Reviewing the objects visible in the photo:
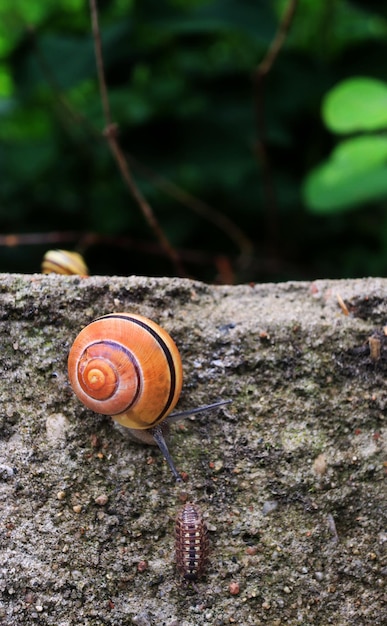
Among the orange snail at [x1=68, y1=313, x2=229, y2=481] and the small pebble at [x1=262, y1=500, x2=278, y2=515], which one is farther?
the small pebble at [x1=262, y1=500, x2=278, y2=515]

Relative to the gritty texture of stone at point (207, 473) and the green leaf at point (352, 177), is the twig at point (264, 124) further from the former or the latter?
the gritty texture of stone at point (207, 473)

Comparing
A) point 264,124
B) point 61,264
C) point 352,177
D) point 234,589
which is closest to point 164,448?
point 234,589

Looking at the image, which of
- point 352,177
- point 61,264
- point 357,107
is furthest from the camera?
point 352,177

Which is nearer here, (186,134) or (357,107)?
(357,107)

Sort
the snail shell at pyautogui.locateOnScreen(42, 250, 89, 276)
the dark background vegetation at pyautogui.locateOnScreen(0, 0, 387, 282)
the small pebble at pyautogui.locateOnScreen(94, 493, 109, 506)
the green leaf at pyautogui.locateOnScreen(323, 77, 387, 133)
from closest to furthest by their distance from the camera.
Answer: the small pebble at pyautogui.locateOnScreen(94, 493, 109, 506) < the snail shell at pyautogui.locateOnScreen(42, 250, 89, 276) < the green leaf at pyautogui.locateOnScreen(323, 77, 387, 133) < the dark background vegetation at pyautogui.locateOnScreen(0, 0, 387, 282)

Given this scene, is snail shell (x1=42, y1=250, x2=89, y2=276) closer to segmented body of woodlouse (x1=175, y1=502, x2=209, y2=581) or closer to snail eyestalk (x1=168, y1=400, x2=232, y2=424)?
snail eyestalk (x1=168, y1=400, x2=232, y2=424)

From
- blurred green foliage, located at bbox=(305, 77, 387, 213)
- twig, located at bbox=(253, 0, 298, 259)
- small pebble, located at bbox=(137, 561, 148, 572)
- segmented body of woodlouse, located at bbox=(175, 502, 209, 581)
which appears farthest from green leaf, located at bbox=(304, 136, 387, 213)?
small pebble, located at bbox=(137, 561, 148, 572)

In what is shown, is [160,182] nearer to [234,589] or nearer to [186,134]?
[186,134]
